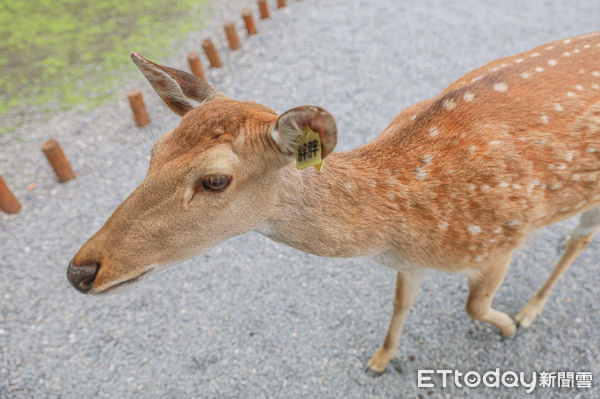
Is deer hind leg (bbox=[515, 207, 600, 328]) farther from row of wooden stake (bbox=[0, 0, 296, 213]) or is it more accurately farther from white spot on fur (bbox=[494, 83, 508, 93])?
row of wooden stake (bbox=[0, 0, 296, 213])

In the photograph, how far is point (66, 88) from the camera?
15.1 feet

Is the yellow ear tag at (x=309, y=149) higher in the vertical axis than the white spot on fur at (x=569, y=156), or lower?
higher

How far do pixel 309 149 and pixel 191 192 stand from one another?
16.8 inches

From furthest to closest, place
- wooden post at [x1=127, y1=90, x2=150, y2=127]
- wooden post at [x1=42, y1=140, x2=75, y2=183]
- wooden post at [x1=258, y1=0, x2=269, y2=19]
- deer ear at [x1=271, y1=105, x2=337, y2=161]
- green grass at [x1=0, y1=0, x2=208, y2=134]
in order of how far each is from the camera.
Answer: wooden post at [x1=258, y1=0, x2=269, y2=19] < green grass at [x1=0, y1=0, x2=208, y2=134] < wooden post at [x1=127, y1=90, x2=150, y2=127] < wooden post at [x1=42, y1=140, x2=75, y2=183] < deer ear at [x1=271, y1=105, x2=337, y2=161]

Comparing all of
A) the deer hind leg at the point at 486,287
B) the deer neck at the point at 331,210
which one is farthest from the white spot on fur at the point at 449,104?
the deer hind leg at the point at 486,287

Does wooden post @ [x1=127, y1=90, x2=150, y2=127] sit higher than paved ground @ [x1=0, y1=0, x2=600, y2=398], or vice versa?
wooden post @ [x1=127, y1=90, x2=150, y2=127]

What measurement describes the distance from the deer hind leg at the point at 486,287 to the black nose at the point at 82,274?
5.22 ft

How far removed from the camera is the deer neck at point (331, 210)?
1.69 m

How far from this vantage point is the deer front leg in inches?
90.2

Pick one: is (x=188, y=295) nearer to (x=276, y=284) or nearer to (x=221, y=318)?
(x=221, y=318)

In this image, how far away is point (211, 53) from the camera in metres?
4.64

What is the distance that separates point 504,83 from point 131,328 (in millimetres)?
2491

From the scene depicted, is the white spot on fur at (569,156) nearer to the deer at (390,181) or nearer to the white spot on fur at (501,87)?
the deer at (390,181)

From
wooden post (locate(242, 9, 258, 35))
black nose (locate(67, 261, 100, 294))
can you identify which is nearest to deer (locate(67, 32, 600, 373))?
black nose (locate(67, 261, 100, 294))
